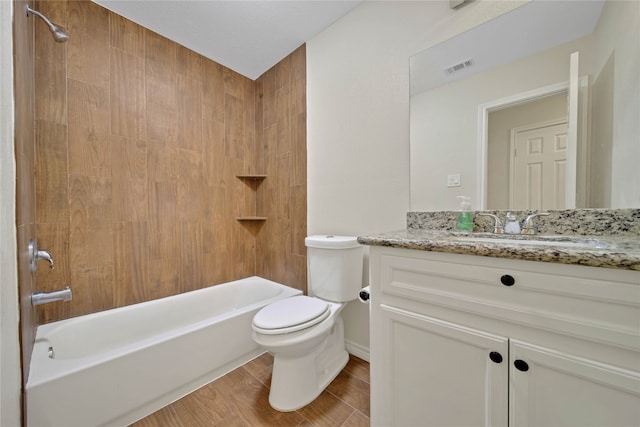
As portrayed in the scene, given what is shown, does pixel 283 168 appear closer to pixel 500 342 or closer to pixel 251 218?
pixel 251 218

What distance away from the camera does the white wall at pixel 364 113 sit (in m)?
1.37

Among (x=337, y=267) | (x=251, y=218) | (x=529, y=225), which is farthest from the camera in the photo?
(x=251, y=218)

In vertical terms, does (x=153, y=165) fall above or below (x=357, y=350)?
above

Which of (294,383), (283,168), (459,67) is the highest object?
(459,67)

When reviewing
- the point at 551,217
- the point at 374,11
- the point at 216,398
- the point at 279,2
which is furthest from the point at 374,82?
the point at 216,398

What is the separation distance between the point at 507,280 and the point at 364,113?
130 centimetres

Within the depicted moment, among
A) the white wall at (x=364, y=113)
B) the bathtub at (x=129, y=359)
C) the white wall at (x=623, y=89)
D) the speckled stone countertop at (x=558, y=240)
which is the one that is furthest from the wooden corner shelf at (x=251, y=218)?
the white wall at (x=623, y=89)

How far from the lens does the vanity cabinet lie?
54 centimetres

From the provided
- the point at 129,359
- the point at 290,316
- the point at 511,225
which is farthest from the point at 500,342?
the point at 129,359

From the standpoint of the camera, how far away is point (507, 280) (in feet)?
2.12

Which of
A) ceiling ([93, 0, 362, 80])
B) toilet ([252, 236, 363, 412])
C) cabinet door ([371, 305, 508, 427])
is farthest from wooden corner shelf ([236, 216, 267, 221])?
cabinet door ([371, 305, 508, 427])

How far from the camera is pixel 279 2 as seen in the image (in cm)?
154

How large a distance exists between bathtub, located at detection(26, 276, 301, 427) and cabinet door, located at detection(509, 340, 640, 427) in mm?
1406

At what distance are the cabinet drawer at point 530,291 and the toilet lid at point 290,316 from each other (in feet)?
1.90
